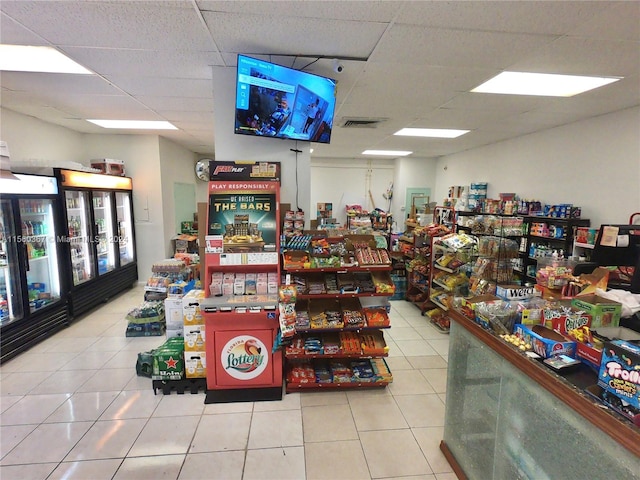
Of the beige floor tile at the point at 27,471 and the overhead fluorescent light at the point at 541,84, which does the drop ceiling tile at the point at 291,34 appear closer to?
the overhead fluorescent light at the point at 541,84

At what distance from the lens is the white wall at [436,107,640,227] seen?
3.89 m

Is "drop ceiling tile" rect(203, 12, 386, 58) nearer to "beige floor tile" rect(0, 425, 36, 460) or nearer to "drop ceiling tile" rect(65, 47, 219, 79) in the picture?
"drop ceiling tile" rect(65, 47, 219, 79)

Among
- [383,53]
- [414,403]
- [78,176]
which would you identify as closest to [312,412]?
[414,403]

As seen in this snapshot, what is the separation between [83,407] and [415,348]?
364cm

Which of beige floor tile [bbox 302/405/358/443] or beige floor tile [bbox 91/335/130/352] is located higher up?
beige floor tile [bbox 91/335/130/352]

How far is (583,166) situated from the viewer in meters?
4.48

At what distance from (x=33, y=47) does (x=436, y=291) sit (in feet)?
18.0

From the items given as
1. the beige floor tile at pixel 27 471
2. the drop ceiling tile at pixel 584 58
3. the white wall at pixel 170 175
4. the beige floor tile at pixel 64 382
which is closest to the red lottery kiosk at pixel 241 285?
the beige floor tile at pixel 27 471

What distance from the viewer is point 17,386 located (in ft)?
10.1

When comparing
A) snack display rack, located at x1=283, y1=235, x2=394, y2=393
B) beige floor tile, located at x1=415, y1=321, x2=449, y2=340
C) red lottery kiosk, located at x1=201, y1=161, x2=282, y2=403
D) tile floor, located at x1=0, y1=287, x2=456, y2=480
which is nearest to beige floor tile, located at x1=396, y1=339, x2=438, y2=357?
beige floor tile, located at x1=415, y1=321, x2=449, y2=340

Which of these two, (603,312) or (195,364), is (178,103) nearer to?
(195,364)

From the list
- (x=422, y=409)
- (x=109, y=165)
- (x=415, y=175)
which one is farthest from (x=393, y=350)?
(x=415, y=175)

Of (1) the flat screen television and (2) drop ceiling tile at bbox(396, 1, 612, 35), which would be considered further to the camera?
(1) the flat screen television

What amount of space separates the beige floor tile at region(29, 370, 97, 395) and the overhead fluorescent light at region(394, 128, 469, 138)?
228 inches
